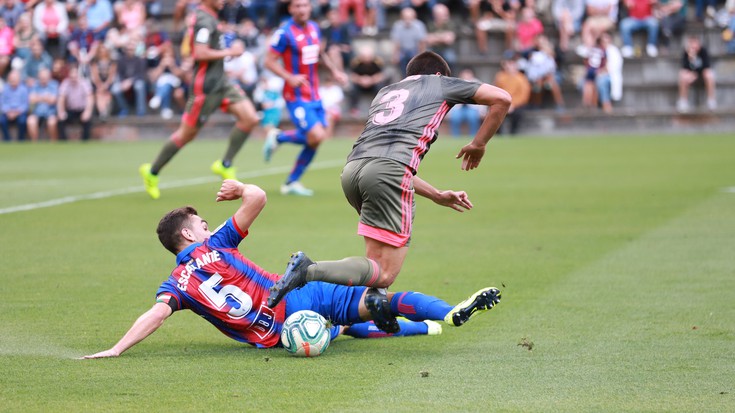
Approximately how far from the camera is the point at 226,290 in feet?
22.5

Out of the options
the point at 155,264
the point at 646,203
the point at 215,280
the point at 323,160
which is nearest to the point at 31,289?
the point at 155,264

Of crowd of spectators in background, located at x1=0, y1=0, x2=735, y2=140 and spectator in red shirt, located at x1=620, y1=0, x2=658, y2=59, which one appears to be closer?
crowd of spectators in background, located at x1=0, y1=0, x2=735, y2=140

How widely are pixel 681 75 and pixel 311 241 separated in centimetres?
1998

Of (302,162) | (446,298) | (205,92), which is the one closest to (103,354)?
(446,298)

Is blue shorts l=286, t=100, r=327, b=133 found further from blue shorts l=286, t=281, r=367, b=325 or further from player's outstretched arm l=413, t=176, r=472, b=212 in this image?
blue shorts l=286, t=281, r=367, b=325

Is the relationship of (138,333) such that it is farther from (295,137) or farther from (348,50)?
(348,50)

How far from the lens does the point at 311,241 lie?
1165 cm

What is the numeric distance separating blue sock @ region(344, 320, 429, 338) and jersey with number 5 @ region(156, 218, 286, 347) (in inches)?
22.7

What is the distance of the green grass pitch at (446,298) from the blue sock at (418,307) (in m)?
0.21

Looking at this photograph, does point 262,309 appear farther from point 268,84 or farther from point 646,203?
point 268,84

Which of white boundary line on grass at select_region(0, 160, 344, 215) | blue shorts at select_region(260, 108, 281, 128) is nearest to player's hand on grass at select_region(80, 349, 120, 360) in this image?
white boundary line on grass at select_region(0, 160, 344, 215)

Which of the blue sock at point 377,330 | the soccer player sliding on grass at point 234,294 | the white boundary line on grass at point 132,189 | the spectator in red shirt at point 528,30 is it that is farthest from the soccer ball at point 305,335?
the spectator in red shirt at point 528,30

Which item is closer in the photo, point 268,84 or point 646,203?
point 646,203

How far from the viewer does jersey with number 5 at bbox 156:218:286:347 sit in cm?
684
